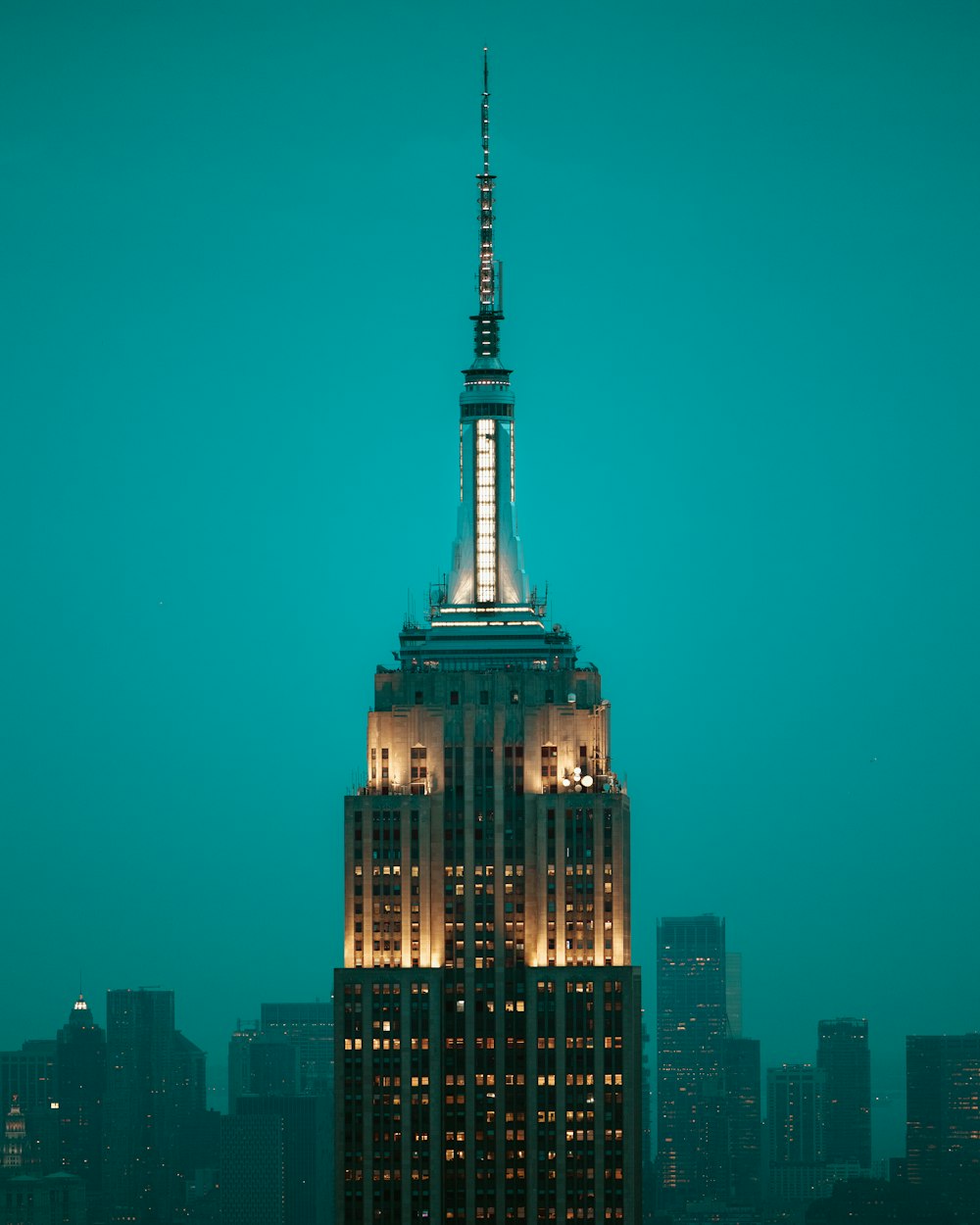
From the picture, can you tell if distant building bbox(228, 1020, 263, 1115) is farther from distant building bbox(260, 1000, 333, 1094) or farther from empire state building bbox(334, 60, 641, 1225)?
empire state building bbox(334, 60, 641, 1225)

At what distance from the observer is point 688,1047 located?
196 metres

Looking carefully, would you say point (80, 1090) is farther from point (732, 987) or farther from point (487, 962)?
point (487, 962)

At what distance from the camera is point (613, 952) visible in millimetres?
119438

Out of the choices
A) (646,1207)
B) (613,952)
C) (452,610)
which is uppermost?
(452,610)

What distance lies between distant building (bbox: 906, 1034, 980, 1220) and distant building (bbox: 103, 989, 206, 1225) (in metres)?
43.4

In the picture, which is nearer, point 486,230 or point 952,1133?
point 486,230

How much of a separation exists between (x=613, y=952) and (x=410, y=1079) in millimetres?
8724

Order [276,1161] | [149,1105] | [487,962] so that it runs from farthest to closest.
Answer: [149,1105] → [276,1161] → [487,962]

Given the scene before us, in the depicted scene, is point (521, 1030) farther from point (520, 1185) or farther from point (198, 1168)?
point (198, 1168)

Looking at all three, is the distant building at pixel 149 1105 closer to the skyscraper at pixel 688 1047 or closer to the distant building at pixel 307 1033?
the distant building at pixel 307 1033

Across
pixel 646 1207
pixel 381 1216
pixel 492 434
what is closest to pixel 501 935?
pixel 381 1216

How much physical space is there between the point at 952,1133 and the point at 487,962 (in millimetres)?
86005

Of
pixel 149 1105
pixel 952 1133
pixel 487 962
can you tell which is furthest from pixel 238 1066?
pixel 487 962

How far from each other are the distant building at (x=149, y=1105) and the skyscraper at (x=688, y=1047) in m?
28.1
